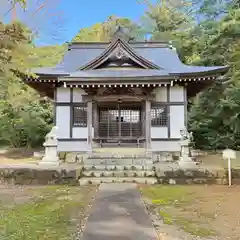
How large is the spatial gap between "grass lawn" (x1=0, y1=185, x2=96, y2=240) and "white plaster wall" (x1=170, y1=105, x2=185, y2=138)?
6319mm

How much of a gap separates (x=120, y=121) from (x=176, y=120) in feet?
8.82

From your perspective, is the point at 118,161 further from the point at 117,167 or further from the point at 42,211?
the point at 42,211

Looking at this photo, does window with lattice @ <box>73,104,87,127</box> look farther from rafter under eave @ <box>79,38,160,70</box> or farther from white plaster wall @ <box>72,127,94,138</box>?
rafter under eave @ <box>79,38,160,70</box>

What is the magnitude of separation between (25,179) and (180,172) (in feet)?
17.3

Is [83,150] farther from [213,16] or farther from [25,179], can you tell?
[213,16]

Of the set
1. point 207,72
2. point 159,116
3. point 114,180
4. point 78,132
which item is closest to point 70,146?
point 78,132

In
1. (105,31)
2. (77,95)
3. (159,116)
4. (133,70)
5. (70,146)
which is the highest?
(105,31)

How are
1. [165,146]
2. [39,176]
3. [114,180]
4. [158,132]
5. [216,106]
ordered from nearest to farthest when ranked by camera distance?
1. [39,176]
2. [114,180]
3. [165,146]
4. [158,132]
5. [216,106]

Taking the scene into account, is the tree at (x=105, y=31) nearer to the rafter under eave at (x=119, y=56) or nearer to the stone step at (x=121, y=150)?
the rafter under eave at (x=119, y=56)

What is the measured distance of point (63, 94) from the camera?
15.7 m

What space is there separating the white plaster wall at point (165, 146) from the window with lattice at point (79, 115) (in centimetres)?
349

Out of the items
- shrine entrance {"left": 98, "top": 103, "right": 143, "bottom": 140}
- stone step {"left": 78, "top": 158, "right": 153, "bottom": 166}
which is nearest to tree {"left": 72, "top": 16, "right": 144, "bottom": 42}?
shrine entrance {"left": 98, "top": 103, "right": 143, "bottom": 140}

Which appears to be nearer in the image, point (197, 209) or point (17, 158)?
point (197, 209)

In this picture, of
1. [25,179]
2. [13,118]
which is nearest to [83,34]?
[13,118]
